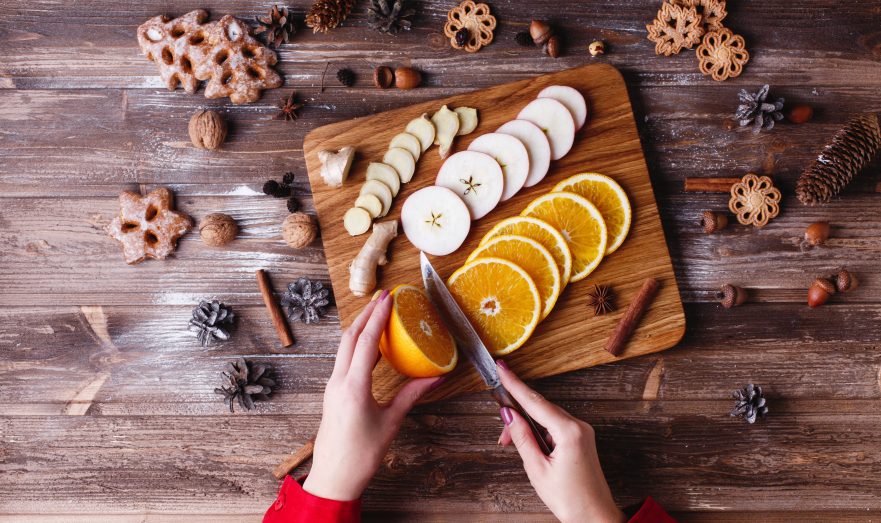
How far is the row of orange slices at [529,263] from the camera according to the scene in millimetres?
2207

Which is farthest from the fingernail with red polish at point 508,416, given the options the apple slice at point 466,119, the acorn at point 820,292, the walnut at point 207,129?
the walnut at point 207,129

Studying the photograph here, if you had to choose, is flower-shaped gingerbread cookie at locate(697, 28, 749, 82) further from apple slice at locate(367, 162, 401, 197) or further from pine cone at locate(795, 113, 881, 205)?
apple slice at locate(367, 162, 401, 197)

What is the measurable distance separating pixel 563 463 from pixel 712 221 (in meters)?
1.11

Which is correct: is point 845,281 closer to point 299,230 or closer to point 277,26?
point 299,230

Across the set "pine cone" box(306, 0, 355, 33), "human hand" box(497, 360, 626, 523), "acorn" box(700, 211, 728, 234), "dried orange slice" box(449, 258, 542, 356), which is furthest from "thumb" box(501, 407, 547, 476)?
"pine cone" box(306, 0, 355, 33)

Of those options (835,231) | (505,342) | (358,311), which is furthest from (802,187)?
(358,311)

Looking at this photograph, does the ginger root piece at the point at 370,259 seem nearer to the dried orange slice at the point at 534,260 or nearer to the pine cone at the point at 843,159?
the dried orange slice at the point at 534,260

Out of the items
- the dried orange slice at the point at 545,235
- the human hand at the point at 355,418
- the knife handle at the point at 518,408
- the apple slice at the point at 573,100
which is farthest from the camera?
the apple slice at the point at 573,100

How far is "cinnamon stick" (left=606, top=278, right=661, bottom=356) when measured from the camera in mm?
2324

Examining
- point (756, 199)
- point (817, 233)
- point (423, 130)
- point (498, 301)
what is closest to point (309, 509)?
point (498, 301)

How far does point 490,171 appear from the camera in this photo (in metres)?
2.30

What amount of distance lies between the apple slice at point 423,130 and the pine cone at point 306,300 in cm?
70

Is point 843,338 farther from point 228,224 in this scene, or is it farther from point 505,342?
point 228,224

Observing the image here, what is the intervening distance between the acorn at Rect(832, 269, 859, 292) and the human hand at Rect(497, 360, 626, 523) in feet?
3.96
